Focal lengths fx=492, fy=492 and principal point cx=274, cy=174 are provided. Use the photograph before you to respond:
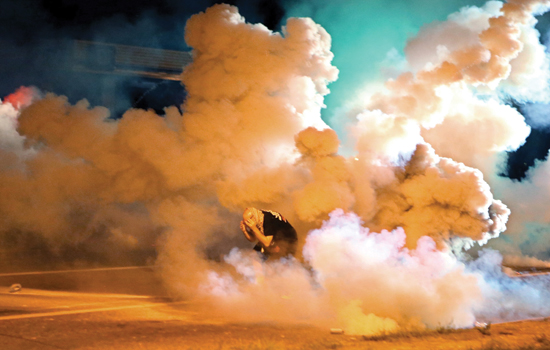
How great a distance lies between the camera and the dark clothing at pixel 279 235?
909 cm

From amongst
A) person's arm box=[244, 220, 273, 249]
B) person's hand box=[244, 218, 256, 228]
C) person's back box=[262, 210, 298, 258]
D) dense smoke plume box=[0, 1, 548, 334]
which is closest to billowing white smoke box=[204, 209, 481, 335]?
dense smoke plume box=[0, 1, 548, 334]

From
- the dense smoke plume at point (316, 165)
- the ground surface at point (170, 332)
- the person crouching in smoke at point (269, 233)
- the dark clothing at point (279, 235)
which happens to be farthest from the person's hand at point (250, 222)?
the ground surface at point (170, 332)

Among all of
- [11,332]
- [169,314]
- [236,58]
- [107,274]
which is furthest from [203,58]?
[11,332]

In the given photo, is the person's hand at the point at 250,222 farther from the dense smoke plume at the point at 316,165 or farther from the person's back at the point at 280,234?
the dense smoke plume at the point at 316,165

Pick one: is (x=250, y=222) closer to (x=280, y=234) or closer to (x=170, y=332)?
(x=280, y=234)

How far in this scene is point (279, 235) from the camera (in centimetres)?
919

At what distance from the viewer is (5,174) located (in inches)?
560

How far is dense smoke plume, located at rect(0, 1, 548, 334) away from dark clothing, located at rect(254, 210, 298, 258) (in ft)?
0.78

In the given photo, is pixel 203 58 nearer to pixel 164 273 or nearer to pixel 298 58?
pixel 298 58

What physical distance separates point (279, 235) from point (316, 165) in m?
1.54

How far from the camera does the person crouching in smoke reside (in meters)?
9.04

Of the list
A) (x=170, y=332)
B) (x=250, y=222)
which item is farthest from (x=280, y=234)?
(x=170, y=332)

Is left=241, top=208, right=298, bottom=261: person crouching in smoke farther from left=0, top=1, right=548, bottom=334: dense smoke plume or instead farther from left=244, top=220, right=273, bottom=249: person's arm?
left=0, top=1, right=548, bottom=334: dense smoke plume

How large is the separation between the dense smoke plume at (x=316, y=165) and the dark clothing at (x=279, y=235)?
24 cm
